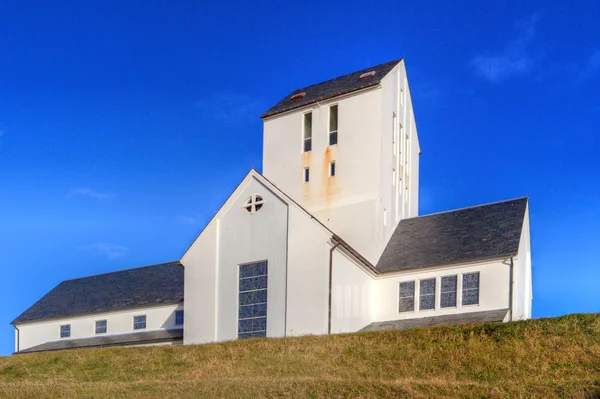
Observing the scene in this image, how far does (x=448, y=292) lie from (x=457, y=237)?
11.4 ft

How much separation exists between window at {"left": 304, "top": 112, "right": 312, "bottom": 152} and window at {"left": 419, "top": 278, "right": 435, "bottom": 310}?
1040 centimetres

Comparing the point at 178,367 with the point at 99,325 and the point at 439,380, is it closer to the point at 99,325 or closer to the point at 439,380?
the point at 439,380

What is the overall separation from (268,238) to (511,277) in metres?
11.7

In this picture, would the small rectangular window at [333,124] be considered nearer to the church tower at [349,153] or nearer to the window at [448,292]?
the church tower at [349,153]

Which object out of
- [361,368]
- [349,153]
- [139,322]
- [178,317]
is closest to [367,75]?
[349,153]

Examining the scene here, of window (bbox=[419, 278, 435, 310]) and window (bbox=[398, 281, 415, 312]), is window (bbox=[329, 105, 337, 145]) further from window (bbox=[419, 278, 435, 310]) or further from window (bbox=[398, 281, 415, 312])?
window (bbox=[419, 278, 435, 310])

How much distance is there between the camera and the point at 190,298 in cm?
4100

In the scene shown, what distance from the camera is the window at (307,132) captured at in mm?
44078

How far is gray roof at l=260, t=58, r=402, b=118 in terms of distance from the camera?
43106 mm

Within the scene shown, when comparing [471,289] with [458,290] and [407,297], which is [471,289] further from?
[407,297]

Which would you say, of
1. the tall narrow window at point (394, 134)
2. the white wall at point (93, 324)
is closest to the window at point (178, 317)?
the white wall at point (93, 324)

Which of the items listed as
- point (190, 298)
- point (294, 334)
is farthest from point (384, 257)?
point (190, 298)

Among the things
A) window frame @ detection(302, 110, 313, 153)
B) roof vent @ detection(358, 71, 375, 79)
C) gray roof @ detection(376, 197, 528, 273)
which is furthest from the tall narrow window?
window frame @ detection(302, 110, 313, 153)

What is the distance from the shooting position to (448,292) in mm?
37812
